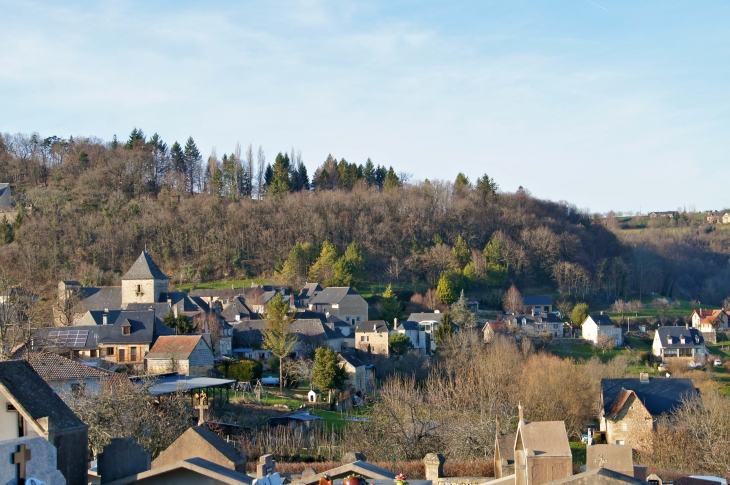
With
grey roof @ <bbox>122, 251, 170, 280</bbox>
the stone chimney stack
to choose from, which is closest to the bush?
grey roof @ <bbox>122, 251, 170, 280</bbox>

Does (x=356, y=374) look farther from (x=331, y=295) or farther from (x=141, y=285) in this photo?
(x=331, y=295)

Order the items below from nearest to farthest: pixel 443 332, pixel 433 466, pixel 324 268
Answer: pixel 433 466
pixel 443 332
pixel 324 268

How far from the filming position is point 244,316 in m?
51.0

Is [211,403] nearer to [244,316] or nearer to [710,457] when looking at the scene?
[710,457]

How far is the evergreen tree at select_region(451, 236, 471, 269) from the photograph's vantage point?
71.9 metres

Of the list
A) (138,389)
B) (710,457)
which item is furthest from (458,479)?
(710,457)

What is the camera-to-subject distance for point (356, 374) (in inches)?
1494

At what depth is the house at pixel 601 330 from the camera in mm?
55594

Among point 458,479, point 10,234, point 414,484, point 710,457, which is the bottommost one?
point 710,457

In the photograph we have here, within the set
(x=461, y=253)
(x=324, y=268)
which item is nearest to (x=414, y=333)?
(x=324, y=268)

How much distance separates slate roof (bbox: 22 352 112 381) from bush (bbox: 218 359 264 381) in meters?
11.9

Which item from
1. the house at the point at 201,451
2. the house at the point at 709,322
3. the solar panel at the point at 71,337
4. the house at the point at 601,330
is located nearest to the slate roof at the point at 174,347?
the solar panel at the point at 71,337

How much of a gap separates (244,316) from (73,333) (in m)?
15.9

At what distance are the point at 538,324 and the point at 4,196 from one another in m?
52.0
